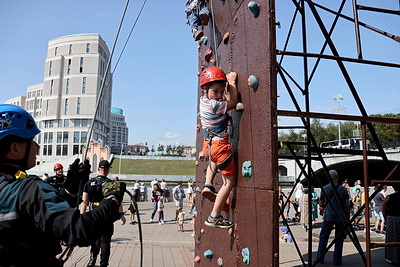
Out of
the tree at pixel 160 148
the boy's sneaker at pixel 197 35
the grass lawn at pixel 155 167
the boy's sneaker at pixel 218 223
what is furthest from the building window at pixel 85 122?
the boy's sneaker at pixel 218 223

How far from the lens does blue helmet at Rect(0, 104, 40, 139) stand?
2105mm

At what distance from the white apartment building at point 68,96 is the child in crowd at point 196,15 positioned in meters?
70.8

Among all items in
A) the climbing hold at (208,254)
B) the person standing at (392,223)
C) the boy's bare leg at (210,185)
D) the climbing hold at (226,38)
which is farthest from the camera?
the person standing at (392,223)

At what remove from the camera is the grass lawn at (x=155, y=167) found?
56094mm

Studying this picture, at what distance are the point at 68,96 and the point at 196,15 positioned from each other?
77916 mm

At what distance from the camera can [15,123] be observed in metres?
2.15

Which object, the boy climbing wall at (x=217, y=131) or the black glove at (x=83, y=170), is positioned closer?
the boy climbing wall at (x=217, y=131)

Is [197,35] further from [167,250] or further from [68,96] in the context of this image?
[68,96]

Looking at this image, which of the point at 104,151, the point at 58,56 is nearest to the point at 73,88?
the point at 58,56

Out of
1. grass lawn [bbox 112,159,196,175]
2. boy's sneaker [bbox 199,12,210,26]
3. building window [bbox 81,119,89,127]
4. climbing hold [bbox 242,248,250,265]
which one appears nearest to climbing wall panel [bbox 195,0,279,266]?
climbing hold [bbox 242,248,250,265]

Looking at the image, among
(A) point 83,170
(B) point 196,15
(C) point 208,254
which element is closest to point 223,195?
(A) point 83,170

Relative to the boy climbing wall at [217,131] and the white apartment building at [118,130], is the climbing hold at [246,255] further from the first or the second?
the white apartment building at [118,130]

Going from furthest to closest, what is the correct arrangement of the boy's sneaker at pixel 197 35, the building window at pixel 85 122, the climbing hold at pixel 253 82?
the building window at pixel 85 122
the boy's sneaker at pixel 197 35
the climbing hold at pixel 253 82

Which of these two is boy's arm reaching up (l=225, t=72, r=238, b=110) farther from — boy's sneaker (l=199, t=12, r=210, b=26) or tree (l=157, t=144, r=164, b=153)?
tree (l=157, t=144, r=164, b=153)
